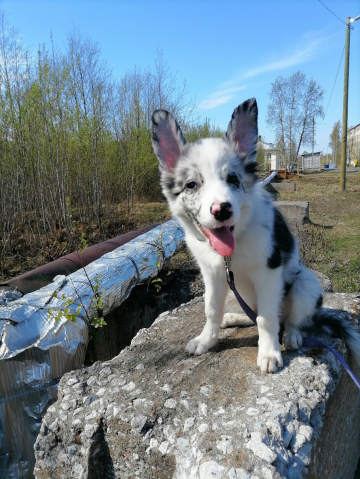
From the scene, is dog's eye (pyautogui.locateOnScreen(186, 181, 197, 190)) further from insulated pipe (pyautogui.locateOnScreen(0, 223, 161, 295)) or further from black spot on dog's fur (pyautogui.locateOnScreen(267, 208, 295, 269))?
insulated pipe (pyautogui.locateOnScreen(0, 223, 161, 295))

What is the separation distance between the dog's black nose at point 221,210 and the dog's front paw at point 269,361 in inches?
36.3

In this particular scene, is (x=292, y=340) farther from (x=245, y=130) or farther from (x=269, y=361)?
(x=245, y=130)

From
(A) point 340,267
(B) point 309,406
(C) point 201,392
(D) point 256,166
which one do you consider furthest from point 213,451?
(A) point 340,267

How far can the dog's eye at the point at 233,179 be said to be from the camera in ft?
6.94

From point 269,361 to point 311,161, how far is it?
5834 centimetres

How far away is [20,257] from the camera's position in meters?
6.70

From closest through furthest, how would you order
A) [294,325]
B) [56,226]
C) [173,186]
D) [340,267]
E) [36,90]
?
[173,186] < [294,325] < [340,267] < [36,90] < [56,226]

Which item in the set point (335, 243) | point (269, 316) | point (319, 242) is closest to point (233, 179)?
point (269, 316)

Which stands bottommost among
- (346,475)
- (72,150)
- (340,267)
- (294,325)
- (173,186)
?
(346,475)

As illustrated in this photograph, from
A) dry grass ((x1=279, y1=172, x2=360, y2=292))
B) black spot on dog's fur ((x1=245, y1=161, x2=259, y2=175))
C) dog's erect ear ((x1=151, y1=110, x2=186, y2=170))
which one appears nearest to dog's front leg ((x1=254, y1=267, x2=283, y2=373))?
black spot on dog's fur ((x1=245, y1=161, x2=259, y2=175))

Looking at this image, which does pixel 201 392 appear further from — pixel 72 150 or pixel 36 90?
pixel 72 150

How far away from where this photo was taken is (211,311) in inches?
97.3

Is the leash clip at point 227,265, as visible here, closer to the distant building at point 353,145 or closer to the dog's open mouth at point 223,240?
the dog's open mouth at point 223,240

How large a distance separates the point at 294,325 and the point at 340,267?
4128 millimetres
